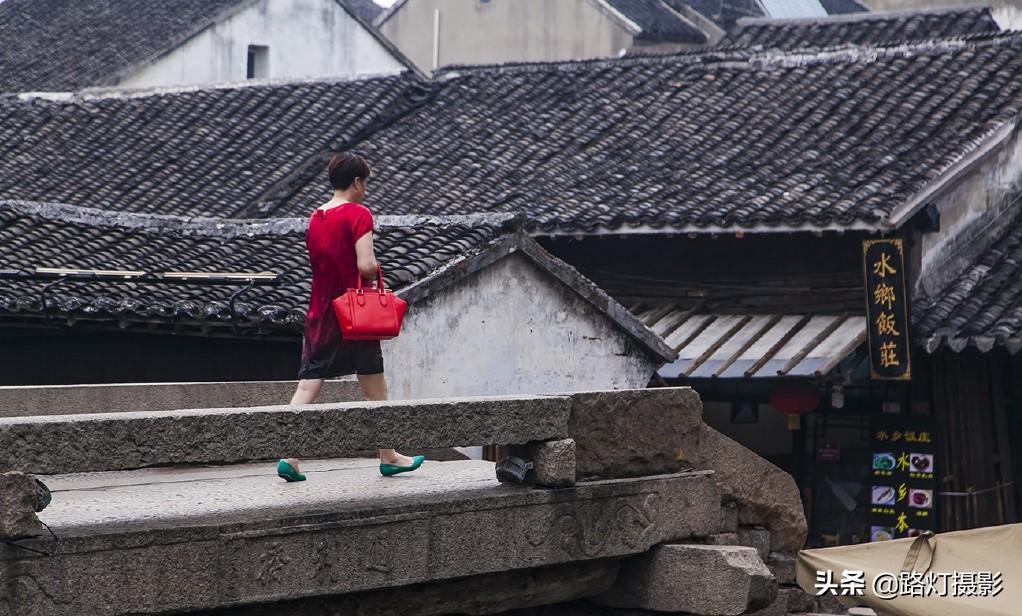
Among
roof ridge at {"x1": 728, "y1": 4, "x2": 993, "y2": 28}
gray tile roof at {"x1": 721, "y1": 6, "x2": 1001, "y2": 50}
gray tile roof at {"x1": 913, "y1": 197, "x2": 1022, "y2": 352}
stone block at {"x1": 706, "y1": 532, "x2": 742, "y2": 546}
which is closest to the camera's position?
stone block at {"x1": 706, "y1": 532, "x2": 742, "y2": 546}

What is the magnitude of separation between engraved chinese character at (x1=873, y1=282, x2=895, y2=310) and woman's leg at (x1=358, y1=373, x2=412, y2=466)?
10.1m

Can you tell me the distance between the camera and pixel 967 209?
1811cm

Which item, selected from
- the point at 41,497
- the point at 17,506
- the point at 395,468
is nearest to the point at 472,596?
the point at 395,468

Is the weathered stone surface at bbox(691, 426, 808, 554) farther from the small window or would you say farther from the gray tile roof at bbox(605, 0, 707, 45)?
the small window

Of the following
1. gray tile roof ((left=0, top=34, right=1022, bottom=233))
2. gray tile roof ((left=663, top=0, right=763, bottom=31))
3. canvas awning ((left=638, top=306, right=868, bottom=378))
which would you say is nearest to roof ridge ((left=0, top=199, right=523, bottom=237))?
gray tile roof ((left=0, top=34, right=1022, bottom=233))

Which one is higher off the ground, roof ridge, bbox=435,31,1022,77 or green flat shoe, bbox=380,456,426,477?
roof ridge, bbox=435,31,1022,77

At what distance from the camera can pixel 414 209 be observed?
63.7ft

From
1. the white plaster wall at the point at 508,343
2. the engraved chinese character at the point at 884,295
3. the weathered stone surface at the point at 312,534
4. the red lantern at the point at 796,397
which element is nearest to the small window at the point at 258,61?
the white plaster wall at the point at 508,343

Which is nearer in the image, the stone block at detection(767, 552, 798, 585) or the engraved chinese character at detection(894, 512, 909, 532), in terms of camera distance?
the stone block at detection(767, 552, 798, 585)

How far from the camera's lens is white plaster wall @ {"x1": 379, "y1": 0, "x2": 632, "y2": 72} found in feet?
106

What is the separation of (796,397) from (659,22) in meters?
17.1

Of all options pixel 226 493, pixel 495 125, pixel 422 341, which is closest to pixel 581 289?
pixel 422 341

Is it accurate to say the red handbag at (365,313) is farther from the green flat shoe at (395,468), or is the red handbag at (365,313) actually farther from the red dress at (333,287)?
the green flat shoe at (395,468)

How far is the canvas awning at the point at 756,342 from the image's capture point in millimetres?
16688
